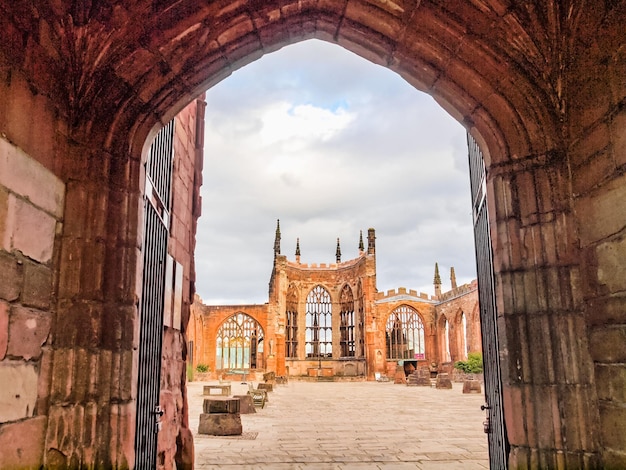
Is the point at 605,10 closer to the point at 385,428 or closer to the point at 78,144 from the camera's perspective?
the point at 78,144

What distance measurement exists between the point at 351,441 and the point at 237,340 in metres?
32.3

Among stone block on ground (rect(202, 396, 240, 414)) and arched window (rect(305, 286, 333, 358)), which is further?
arched window (rect(305, 286, 333, 358))

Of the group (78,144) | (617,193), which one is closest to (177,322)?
(78,144)

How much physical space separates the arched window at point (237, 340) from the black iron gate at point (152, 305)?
3523 cm

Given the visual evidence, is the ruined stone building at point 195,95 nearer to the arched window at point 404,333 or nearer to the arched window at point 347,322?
the arched window at point 347,322

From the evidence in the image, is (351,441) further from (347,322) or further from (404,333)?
(404,333)

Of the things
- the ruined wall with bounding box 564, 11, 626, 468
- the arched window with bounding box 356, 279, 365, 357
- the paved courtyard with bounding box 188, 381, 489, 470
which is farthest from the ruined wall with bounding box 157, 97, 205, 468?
the arched window with bounding box 356, 279, 365, 357

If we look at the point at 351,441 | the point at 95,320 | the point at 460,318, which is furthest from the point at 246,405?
the point at 460,318

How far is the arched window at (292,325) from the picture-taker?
38312 mm

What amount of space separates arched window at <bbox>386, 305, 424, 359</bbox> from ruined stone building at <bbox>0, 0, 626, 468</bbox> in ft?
118

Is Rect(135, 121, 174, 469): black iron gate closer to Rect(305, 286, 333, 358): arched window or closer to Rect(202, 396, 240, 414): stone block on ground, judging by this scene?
Rect(202, 396, 240, 414): stone block on ground

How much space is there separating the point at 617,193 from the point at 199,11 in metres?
2.72

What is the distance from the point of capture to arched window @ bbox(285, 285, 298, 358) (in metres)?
38.3

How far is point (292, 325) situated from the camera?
127ft
